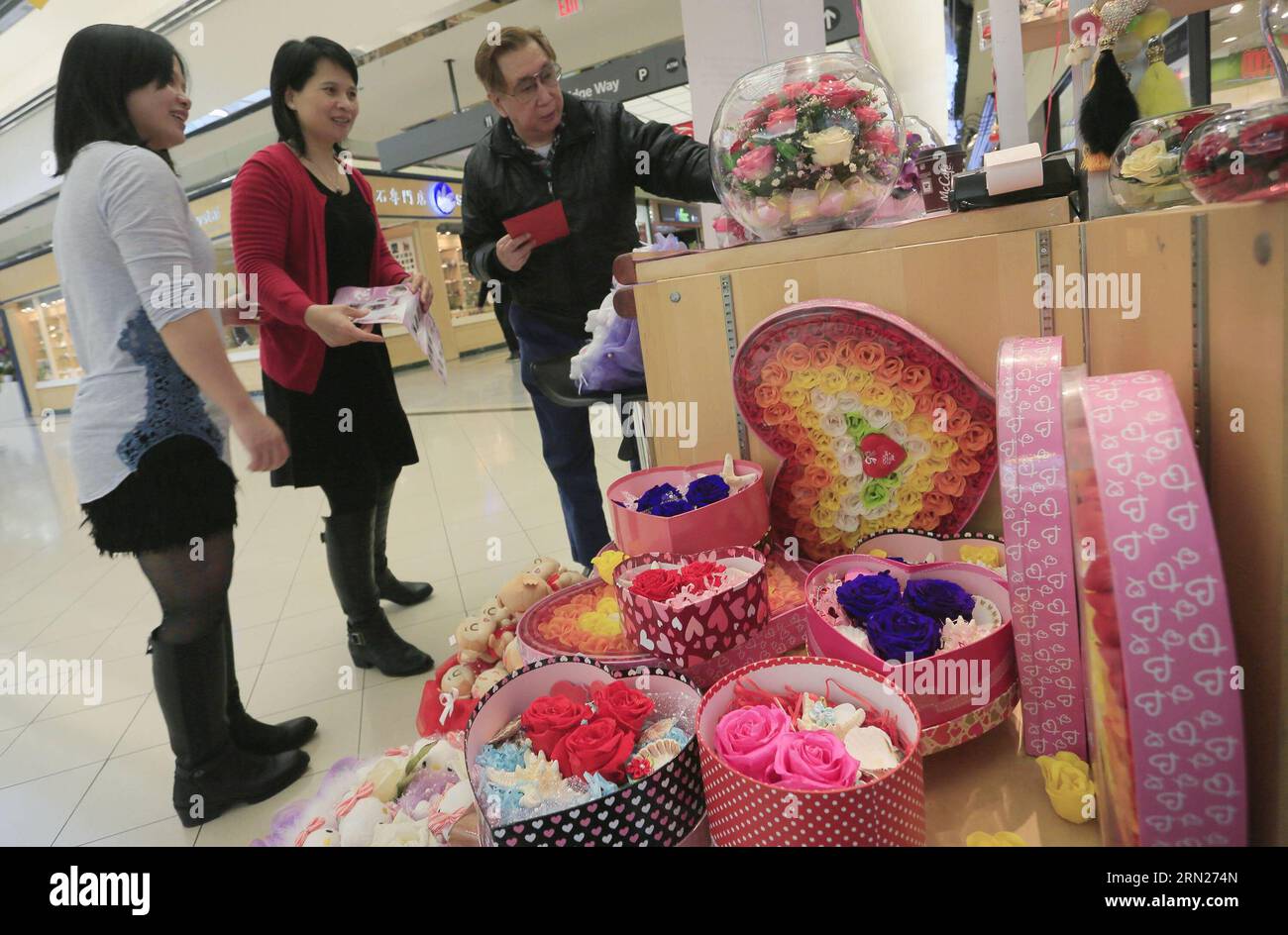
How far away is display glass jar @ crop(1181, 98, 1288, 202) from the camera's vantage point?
57 centimetres

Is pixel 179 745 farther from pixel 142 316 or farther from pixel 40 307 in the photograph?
pixel 40 307

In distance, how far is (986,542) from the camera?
41.6 inches

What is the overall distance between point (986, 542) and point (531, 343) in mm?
1562

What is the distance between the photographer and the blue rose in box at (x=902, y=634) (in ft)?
2.68

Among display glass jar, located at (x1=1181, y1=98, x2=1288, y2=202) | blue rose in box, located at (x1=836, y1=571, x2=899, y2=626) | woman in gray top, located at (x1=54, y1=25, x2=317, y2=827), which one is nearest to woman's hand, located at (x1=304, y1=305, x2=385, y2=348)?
woman in gray top, located at (x1=54, y1=25, x2=317, y2=827)

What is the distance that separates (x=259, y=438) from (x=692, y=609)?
1155 mm

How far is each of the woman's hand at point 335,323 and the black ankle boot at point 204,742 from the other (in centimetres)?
76

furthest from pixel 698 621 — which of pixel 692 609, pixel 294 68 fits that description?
pixel 294 68

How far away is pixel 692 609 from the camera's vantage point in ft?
3.04

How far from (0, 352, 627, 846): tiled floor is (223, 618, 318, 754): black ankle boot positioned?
60mm

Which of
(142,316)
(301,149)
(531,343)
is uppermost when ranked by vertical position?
(301,149)

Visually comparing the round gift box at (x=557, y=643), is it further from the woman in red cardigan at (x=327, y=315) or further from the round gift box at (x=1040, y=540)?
the woman in red cardigan at (x=327, y=315)

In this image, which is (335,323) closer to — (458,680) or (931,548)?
(458,680)
